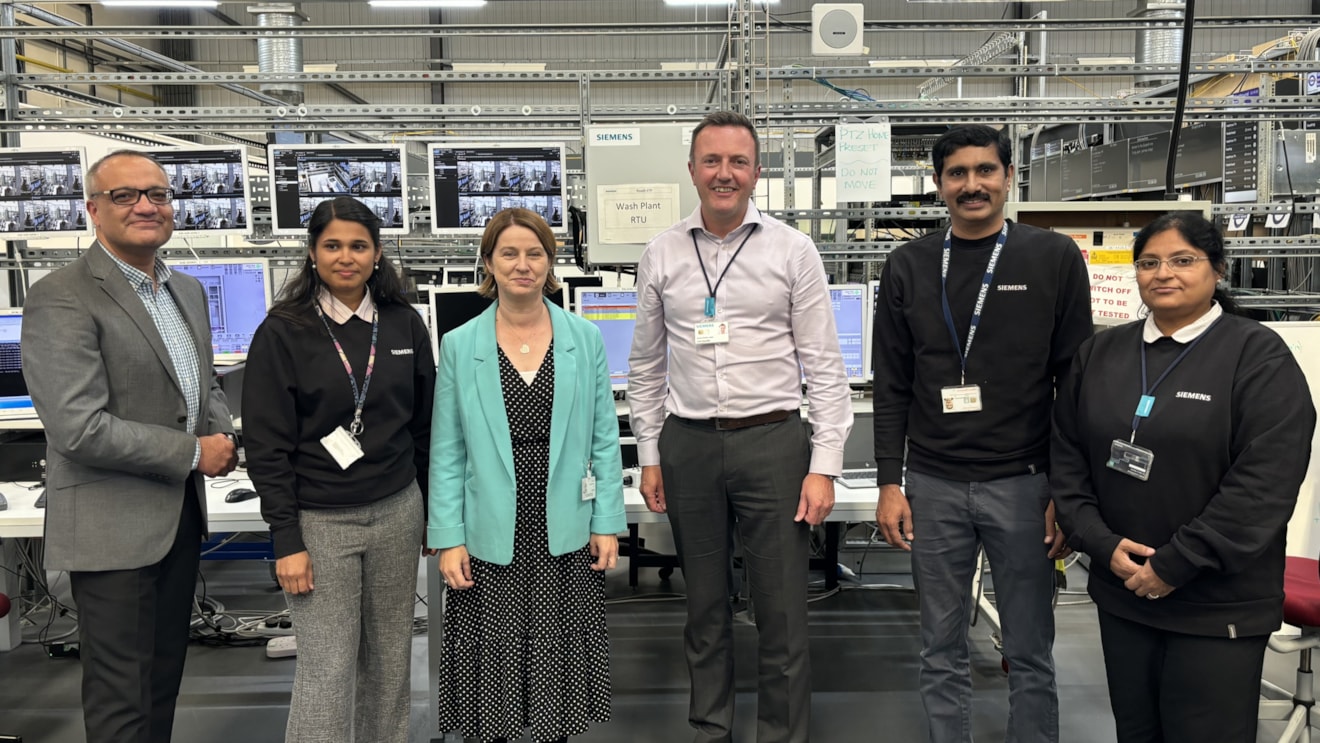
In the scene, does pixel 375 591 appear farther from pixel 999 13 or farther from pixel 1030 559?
pixel 999 13

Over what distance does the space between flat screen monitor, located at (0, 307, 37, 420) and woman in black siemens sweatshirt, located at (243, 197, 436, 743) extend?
1575 mm

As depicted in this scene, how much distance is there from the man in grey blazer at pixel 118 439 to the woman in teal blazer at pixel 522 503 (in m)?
0.53

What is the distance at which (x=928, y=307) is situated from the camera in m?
1.87

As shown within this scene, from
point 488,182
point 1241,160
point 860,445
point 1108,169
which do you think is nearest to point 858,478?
point 860,445

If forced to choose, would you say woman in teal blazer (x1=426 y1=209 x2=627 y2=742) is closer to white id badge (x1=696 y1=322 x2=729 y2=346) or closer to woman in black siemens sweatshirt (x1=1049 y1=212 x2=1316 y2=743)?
white id badge (x1=696 y1=322 x2=729 y2=346)

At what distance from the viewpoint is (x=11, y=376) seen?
108 inches

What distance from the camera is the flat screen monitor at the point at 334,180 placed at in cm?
308

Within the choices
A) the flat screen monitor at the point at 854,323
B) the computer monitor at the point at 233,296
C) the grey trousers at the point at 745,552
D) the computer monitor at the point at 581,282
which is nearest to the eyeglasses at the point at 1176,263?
the grey trousers at the point at 745,552

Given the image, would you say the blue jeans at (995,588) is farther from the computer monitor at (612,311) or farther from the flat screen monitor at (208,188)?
the flat screen monitor at (208,188)

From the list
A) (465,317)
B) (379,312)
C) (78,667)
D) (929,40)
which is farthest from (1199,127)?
(929,40)

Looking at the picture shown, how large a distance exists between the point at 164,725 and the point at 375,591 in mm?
578

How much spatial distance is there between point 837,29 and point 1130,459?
2.24 m

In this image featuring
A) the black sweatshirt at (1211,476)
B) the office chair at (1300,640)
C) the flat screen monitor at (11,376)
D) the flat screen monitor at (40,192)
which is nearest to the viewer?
the black sweatshirt at (1211,476)

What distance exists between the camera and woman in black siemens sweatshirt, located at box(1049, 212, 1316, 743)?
148cm
